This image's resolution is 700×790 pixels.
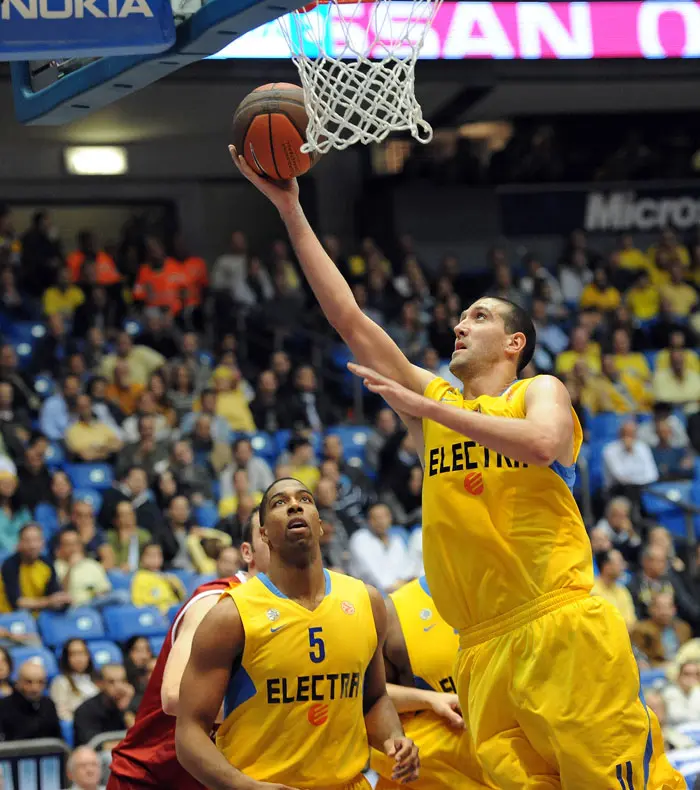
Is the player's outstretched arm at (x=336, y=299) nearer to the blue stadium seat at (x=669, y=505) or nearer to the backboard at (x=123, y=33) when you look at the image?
the backboard at (x=123, y=33)

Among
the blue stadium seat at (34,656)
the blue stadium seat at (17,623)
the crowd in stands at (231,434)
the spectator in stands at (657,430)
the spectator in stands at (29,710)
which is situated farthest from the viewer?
the spectator in stands at (657,430)

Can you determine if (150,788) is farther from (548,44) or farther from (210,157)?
(210,157)

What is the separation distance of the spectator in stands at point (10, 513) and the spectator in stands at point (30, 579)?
52 cm

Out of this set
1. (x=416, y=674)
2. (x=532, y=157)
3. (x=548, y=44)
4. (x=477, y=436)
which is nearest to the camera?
(x=477, y=436)

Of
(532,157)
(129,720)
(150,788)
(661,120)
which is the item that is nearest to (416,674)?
(150,788)

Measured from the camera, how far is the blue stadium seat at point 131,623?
397 inches

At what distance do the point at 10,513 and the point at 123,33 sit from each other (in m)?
7.12

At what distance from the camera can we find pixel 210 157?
18.5m

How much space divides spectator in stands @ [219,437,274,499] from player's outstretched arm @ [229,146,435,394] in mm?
7505

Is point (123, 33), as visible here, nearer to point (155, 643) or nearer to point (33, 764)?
point (33, 764)

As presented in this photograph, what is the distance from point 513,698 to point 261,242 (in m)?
15.2


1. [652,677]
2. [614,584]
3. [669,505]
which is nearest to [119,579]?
[614,584]

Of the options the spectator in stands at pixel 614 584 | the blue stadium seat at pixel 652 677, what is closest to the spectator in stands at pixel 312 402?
the spectator in stands at pixel 614 584

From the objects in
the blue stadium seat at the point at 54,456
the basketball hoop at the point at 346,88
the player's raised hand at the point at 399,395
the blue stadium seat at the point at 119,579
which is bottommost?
the blue stadium seat at the point at 119,579
